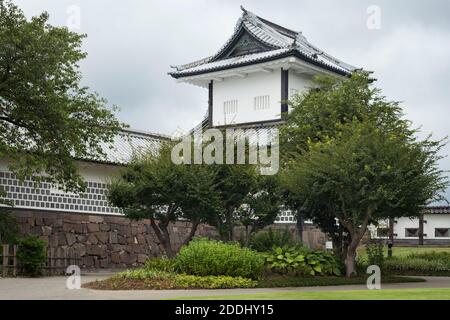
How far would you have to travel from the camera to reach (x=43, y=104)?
2669 centimetres

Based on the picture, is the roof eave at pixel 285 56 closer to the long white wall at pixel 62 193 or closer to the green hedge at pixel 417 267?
the long white wall at pixel 62 193

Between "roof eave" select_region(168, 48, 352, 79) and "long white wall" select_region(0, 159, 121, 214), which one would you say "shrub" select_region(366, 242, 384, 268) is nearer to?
"long white wall" select_region(0, 159, 121, 214)

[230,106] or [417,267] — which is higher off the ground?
[230,106]

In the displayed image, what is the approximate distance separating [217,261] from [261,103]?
23323mm

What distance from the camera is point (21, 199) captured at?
102ft

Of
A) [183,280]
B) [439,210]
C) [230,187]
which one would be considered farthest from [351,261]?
[439,210]

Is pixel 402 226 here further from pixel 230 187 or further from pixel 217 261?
pixel 217 261

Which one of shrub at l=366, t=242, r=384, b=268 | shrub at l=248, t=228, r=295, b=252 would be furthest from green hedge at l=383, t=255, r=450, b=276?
shrub at l=248, t=228, r=295, b=252

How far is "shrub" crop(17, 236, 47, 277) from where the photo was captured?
26.6 metres

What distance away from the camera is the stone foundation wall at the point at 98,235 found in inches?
1251

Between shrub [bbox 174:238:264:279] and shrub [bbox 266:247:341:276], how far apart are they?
1.30 m
